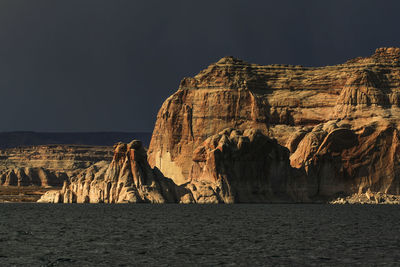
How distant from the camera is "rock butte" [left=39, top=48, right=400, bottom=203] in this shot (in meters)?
139

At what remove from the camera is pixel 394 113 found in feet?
570

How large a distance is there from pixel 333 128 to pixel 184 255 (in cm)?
11788

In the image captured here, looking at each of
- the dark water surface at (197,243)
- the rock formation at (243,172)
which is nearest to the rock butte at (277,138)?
the rock formation at (243,172)

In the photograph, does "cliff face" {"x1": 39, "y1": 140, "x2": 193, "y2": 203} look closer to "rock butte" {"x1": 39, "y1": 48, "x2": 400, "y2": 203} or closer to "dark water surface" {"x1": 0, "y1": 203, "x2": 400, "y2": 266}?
"rock butte" {"x1": 39, "y1": 48, "x2": 400, "y2": 203}

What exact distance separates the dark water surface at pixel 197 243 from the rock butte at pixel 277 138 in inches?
2155

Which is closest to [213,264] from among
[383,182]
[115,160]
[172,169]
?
[115,160]

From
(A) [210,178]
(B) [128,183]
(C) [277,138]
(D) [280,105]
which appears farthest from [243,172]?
(D) [280,105]

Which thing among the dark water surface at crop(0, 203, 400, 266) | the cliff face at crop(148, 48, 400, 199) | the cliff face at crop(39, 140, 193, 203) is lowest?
the dark water surface at crop(0, 203, 400, 266)

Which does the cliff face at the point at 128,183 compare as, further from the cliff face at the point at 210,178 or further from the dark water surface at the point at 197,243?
the dark water surface at the point at 197,243

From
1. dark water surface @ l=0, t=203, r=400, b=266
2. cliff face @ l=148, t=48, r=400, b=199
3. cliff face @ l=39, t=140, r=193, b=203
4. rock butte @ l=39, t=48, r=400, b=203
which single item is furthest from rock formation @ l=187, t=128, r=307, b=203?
dark water surface @ l=0, t=203, r=400, b=266

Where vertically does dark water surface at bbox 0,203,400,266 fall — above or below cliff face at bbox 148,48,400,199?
below

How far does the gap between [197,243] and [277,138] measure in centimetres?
13170

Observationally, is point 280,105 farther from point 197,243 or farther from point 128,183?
point 197,243

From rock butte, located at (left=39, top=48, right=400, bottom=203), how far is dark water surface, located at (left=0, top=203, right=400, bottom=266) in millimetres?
54745
